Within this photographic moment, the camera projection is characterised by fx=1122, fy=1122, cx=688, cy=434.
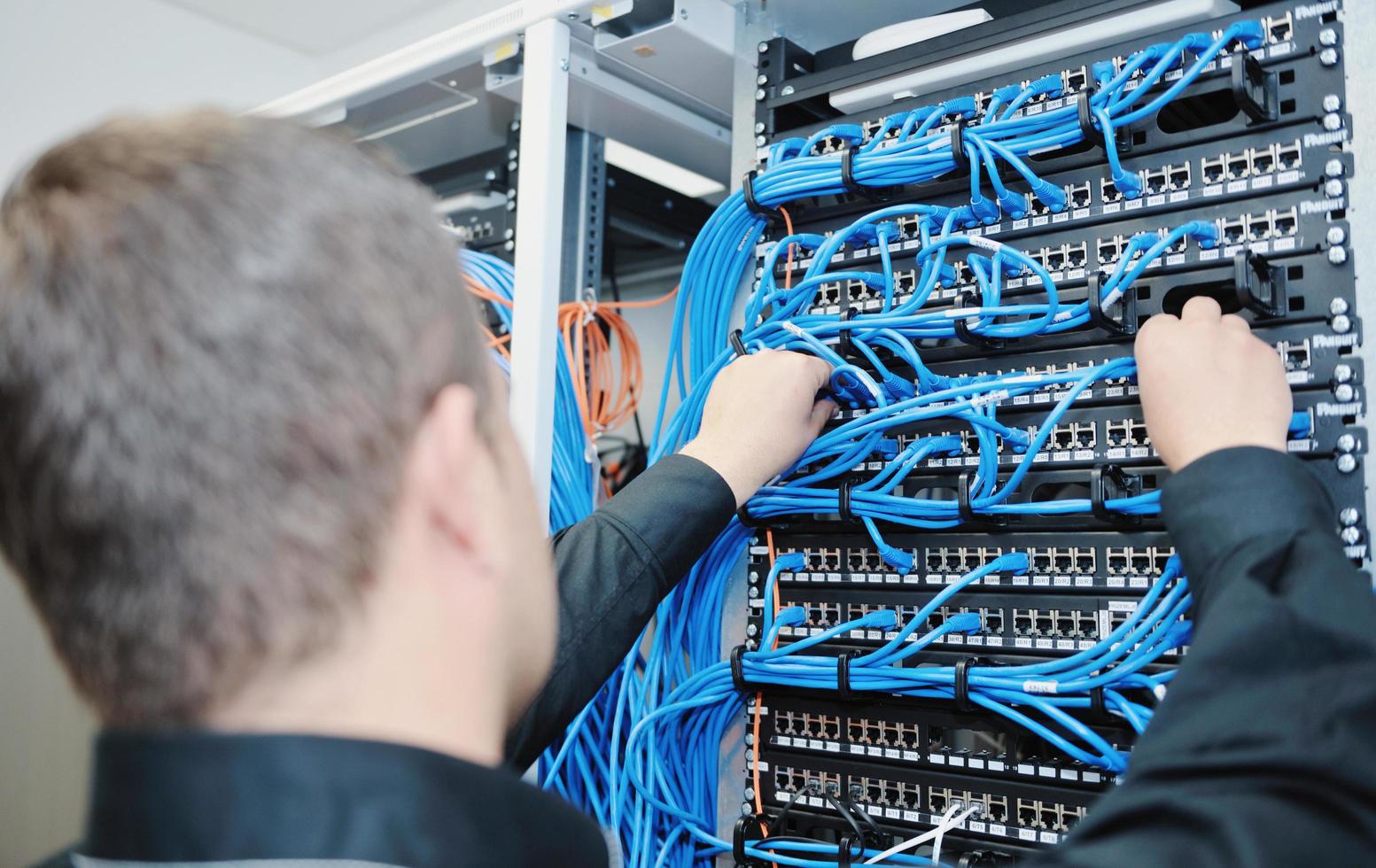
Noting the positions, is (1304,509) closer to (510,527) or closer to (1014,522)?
(1014,522)

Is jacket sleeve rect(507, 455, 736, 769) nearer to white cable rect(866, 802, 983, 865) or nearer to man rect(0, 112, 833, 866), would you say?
white cable rect(866, 802, 983, 865)

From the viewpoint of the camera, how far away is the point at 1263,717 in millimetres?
635

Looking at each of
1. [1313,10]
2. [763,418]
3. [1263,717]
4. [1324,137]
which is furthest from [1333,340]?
[763,418]

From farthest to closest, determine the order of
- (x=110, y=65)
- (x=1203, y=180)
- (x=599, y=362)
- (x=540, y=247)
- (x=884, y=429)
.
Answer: (x=110, y=65), (x=599, y=362), (x=540, y=247), (x=884, y=429), (x=1203, y=180)

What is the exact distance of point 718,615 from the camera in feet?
4.06

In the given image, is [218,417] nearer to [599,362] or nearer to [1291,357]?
[1291,357]

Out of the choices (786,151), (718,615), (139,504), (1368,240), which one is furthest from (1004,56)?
(139,504)

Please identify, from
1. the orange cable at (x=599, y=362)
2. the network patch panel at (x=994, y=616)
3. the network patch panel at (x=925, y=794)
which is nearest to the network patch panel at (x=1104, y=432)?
the network patch panel at (x=994, y=616)

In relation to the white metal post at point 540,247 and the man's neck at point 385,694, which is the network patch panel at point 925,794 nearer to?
the white metal post at point 540,247

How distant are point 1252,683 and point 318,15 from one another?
308cm

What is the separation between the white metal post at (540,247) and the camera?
1.23 meters

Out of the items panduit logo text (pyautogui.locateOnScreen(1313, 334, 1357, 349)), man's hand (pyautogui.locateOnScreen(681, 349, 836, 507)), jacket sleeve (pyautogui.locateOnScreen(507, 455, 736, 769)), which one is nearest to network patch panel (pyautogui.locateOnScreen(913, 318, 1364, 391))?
panduit logo text (pyautogui.locateOnScreen(1313, 334, 1357, 349))

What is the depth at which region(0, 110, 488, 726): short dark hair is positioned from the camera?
1.74 ft

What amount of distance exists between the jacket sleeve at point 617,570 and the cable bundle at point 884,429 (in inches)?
3.4
